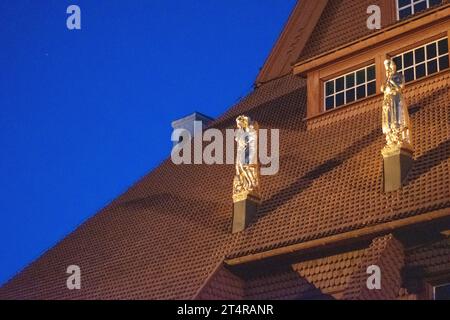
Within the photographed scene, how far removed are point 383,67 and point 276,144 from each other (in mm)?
3100

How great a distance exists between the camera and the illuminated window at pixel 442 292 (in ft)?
45.0

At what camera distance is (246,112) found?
22812 millimetres

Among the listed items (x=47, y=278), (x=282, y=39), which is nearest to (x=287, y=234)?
(x=47, y=278)

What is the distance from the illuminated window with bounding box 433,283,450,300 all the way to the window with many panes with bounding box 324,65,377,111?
6262mm

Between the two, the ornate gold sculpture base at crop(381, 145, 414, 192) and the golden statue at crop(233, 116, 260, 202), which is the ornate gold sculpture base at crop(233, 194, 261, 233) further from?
the ornate gold sculpture base at crop(381, 145, 414, 192)

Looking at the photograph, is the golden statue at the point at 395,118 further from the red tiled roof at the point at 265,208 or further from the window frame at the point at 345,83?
the window frame at the point at 345,83

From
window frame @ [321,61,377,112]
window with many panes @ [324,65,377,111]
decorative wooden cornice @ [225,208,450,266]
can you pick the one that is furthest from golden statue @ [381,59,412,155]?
window with many panes @ [324,65,377,111]

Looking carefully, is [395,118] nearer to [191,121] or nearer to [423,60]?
[423,60]

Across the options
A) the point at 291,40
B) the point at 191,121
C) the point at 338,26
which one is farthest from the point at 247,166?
the point at 191,121

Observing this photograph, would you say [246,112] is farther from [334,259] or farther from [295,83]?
[334,259]

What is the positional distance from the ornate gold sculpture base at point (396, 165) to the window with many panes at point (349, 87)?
3.63 meters

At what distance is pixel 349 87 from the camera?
19.5m

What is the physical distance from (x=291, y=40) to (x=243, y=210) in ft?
28.6
